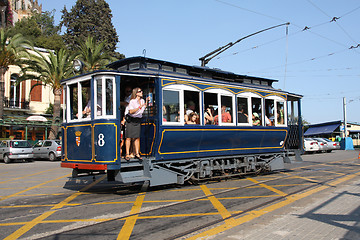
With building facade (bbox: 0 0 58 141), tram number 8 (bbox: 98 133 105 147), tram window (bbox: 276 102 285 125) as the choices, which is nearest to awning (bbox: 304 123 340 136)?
building facade (bbox: 0 0 58 141)

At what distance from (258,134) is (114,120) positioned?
230 inches

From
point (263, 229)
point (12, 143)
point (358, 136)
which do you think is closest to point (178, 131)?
point (263, 229)

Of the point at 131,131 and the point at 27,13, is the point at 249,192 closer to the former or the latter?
the point at 131,131

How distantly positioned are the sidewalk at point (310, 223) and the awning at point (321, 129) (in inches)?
1871

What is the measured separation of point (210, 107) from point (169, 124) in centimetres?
184

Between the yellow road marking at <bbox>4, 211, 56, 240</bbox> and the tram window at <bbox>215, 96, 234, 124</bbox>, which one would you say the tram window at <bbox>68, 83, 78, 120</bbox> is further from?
the tram window at <bbox>215, 96, 234, 124</bbox>

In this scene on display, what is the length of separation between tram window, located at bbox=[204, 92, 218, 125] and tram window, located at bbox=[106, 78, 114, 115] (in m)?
3.04

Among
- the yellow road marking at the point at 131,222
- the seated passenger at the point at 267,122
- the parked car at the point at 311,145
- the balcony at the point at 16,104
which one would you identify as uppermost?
the balcony at the point at 16,104

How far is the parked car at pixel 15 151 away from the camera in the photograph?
23.2m

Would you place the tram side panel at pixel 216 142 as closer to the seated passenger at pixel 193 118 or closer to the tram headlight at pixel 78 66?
the seated passenger at pixel 193 118

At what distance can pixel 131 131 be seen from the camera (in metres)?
9.14

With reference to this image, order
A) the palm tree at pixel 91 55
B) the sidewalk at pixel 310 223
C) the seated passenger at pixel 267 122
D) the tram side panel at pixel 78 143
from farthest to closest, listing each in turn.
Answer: the palm tree at pixel 91 55 < the seated passenger at pixel 267 122 < the tram side panel at pixel 78 143 < the sidewalk at pixel 310 223

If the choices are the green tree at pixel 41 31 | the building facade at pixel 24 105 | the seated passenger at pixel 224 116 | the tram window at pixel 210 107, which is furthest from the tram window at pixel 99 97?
the green tree at pixel 41 31

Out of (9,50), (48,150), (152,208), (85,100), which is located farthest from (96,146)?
(9,50)
